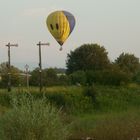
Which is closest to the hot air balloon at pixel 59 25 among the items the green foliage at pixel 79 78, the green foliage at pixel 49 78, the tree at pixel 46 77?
the green foliage at pixel 79 78

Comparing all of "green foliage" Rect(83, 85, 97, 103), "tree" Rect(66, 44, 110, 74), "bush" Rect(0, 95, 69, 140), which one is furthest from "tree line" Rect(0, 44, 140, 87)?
"bush" Rect(0, 95, 69, 140)

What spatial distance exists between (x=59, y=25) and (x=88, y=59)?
126ft

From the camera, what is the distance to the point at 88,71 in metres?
62.5

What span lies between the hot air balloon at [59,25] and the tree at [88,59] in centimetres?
3414

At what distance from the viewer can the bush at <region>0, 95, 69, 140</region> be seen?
36.5ft

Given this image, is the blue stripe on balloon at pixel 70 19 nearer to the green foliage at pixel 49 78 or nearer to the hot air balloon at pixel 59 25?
the hot air balloon at pixel 59 25

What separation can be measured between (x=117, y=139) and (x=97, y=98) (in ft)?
A: 79.0

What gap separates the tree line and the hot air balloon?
1416 centimetres

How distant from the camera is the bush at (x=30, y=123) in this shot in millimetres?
11125

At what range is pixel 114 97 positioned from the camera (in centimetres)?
4138

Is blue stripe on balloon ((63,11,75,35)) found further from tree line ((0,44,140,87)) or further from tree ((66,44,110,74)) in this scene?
tree ((66,44,110,74))

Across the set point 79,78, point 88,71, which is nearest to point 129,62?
point 88,71

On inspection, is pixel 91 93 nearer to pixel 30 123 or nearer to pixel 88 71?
pixel 88 71

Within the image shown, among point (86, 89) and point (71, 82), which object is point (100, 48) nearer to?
point (71, 82)
